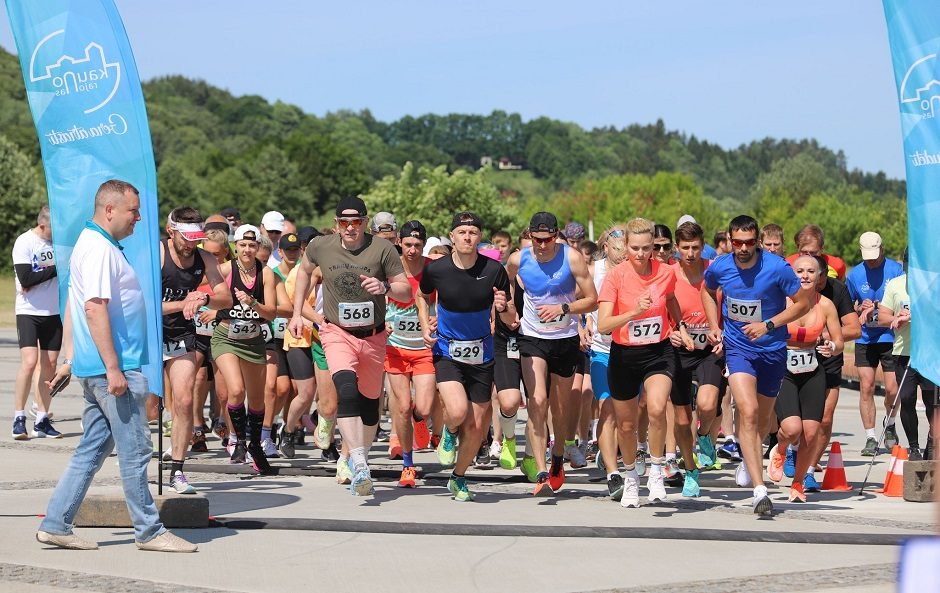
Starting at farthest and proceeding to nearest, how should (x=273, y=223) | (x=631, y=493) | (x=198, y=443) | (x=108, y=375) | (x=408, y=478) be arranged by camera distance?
(x=273, y=223) → (x=198, y=443) → (x=408, y=478) → (x=631, y=493) → (x=108, y=375)

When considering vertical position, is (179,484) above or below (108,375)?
below

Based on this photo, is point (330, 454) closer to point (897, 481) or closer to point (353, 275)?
point (353, 275)

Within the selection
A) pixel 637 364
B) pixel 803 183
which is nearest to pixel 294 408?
pixel 637 364

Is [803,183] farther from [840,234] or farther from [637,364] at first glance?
[637,364]

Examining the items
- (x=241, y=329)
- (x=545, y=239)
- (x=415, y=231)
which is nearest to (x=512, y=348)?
(x=545, y=239)

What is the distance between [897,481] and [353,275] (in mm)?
4550

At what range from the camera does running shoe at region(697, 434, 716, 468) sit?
1216 cm

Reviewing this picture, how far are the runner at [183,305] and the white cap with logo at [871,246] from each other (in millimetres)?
6887

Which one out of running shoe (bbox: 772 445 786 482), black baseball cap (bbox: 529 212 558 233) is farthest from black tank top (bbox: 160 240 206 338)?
running shoe (bbox: 772 445 786 482)

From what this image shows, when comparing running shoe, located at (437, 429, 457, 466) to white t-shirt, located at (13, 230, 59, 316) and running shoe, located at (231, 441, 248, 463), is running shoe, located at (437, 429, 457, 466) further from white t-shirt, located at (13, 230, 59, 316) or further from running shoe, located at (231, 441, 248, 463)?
white t-shirt, located at (13, 230, 59, 316)

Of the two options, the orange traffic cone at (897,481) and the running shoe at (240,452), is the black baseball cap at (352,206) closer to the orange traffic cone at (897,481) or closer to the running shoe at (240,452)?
the running shoe at (240,452)

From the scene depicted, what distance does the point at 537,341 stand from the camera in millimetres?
10555

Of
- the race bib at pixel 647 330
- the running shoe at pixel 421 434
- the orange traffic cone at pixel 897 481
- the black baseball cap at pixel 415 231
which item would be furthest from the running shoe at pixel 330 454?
the orange traffic cone at pixel 897 481

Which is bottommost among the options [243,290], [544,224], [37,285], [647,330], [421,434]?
[421,434]
